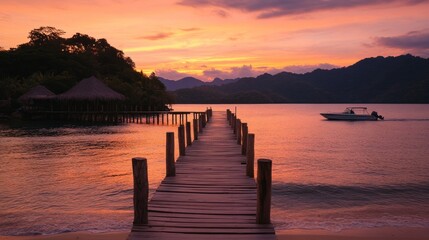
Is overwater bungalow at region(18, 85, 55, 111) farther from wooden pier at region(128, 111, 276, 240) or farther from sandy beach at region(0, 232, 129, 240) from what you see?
wooden pier at region(128, 111, 276, 240)

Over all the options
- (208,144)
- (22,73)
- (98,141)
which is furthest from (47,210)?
(22,73)

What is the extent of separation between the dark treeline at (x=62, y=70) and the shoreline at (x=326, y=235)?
49.3 metres

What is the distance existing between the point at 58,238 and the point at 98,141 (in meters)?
22.5

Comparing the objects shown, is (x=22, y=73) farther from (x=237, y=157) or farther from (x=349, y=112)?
(x=237, y=157)

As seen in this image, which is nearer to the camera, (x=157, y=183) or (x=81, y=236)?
(x=81, y=236)

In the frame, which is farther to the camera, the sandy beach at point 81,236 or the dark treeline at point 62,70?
the dark treeline at point 62,70

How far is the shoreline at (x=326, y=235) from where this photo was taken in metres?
9.13

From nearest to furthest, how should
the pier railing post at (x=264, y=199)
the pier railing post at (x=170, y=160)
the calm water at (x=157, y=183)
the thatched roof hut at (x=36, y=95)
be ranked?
the pier railing post at (x=264, y=199) → the pier railing post at (x=170, y=160) → the calm water at (x=157, y=183) → the thatched roof hut at (x=36, y=95)

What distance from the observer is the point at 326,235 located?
9352 millimetres

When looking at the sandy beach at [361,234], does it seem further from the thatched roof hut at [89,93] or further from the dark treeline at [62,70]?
the dark treeline at [62,70]

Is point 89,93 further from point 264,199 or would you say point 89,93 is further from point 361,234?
point 264,199

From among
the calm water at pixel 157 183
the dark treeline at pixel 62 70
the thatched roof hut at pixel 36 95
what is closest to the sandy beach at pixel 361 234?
the calm water at pixel 157 183

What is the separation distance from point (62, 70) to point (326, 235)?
6788 centimetres

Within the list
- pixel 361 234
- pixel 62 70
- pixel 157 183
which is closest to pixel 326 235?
pixel 361 234
